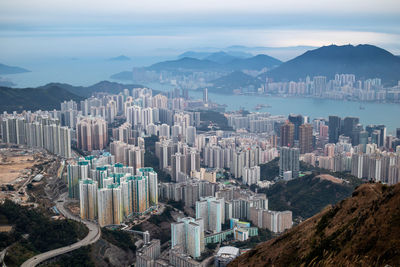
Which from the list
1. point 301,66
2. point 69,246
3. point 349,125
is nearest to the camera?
point 69,246

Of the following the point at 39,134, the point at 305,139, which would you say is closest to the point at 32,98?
the point at 39,134

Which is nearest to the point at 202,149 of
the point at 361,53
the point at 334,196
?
the point at 334,196

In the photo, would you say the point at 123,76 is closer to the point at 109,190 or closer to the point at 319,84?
the point at 319,84

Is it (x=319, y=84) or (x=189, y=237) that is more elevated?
(x=319, y=84)

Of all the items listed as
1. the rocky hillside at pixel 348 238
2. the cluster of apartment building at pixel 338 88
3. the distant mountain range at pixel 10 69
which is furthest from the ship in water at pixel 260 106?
the rocky hillside at pixel 348 238

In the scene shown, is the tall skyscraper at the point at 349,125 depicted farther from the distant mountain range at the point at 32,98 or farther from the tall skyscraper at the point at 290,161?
the distant mountain range at the point at 32,98

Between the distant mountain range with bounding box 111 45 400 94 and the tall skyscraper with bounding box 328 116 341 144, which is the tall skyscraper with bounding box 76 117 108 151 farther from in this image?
the distant mountain range with bounding box 111 45 400 94

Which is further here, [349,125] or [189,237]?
[349,125]
